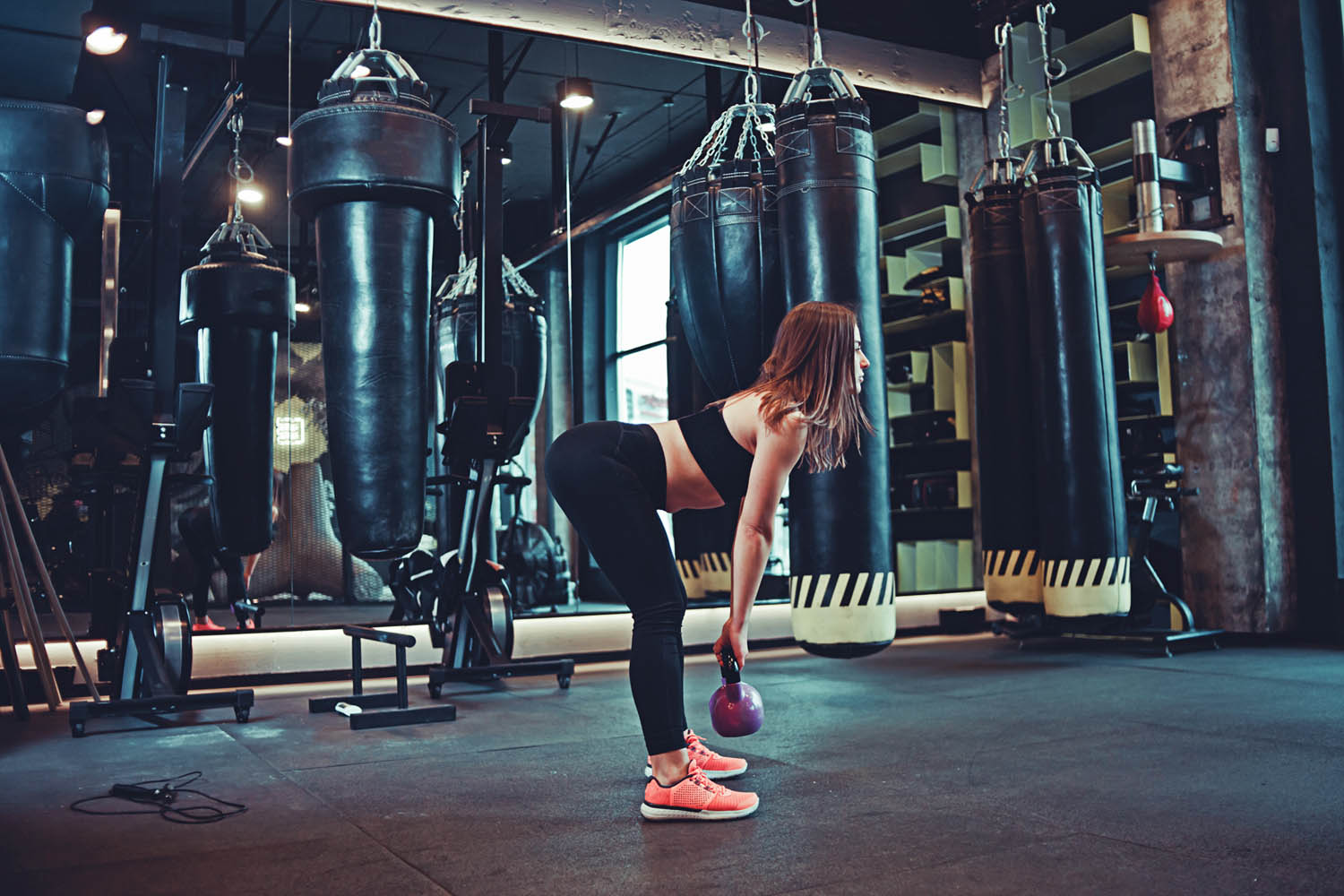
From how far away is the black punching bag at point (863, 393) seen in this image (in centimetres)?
339

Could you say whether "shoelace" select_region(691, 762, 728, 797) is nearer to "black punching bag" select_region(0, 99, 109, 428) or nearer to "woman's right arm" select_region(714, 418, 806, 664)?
"woman's right arm" select_region(714, 418, 806, 664)

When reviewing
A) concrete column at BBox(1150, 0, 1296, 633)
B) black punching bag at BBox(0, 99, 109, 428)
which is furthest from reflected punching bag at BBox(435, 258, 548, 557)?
concrete column at BBox(1150, 0, 1296, 633)

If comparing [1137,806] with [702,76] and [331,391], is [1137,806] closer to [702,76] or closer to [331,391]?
[331,391]

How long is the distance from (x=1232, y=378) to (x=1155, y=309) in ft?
2.28

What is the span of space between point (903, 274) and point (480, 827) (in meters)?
6.57

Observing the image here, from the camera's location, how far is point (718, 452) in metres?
2.50

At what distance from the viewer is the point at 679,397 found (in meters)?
6.00

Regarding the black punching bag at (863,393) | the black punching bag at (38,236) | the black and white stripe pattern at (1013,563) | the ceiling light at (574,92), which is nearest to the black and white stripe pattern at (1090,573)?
the black and white stripe pattern at (1013,563)

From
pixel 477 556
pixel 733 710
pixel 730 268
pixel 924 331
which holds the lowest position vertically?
pixel 733 710

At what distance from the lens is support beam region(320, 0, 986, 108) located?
19.9 feet

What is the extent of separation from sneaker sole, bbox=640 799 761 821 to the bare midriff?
68 cm

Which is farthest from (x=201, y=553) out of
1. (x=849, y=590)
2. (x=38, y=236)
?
(x=849, y=590)

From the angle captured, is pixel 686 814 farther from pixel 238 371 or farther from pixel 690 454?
pixel 238 371

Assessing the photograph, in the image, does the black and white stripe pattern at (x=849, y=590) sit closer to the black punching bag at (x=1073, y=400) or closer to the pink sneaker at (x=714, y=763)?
the pink sneaker at (x=714, y=763)
